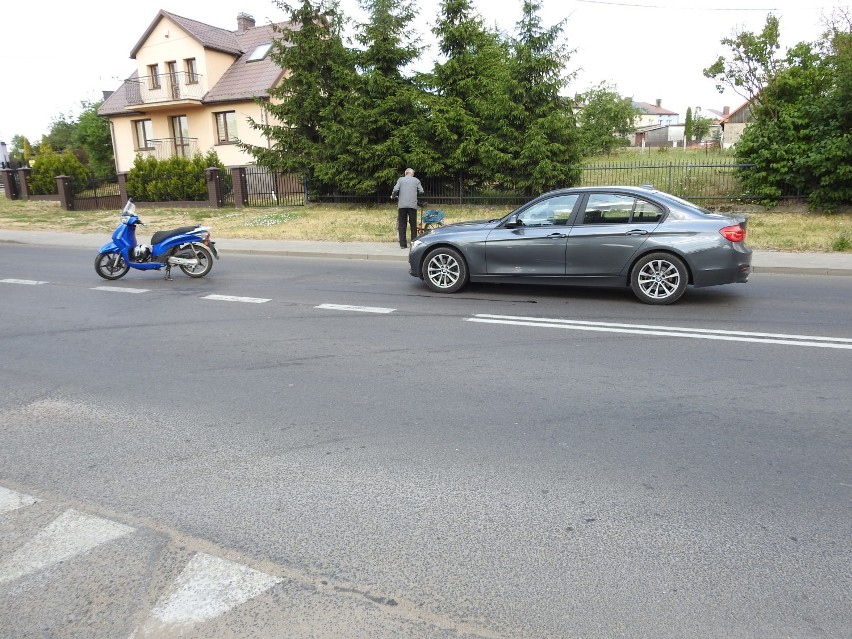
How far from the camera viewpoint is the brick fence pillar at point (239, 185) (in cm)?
2617

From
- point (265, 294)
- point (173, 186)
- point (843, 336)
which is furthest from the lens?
point (173, 186)

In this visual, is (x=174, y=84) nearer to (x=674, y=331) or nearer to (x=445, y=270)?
(x=445, y=270)

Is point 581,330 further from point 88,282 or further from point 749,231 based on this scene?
point 749,231

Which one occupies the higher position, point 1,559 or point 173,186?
point 173,186

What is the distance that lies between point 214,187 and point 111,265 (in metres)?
15.6

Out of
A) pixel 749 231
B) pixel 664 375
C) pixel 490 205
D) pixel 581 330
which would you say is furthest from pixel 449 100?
pixel 664 375

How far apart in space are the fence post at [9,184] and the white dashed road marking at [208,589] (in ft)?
124

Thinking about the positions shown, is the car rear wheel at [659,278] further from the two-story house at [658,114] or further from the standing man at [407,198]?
the two-story house at [658,114]

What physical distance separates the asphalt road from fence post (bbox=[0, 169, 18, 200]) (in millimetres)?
31923

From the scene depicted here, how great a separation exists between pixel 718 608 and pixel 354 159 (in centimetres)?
2144

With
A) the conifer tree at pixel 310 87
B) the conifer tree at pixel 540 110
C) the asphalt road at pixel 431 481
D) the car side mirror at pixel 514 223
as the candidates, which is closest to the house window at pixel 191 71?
the conifer tree at pixel 310 87

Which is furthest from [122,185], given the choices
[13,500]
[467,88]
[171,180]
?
[13,500]

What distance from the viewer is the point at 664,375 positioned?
221 inches

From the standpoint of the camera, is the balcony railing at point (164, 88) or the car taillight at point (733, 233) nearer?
the car taillight at point (733, 233)
